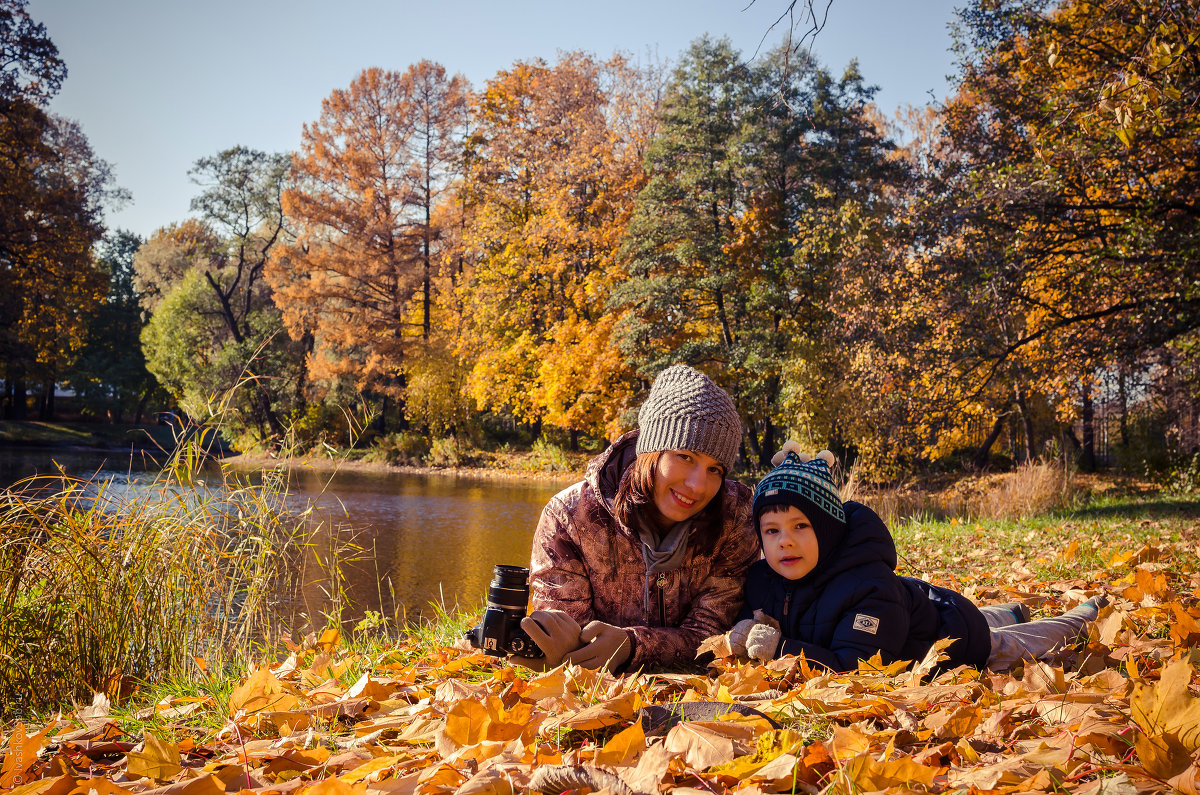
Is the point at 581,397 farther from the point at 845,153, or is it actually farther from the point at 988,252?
the point at 988,252

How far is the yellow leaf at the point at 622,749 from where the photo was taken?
58.5 inches

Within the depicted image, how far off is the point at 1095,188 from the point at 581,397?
44.7 ft

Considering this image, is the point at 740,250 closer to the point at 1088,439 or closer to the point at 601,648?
the point at 1088,439

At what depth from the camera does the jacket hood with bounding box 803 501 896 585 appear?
106 inches

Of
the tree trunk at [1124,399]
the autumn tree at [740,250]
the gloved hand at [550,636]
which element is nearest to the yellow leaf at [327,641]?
the gloved hand at [550,636]

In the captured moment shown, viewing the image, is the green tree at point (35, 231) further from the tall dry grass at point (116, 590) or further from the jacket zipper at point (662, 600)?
the jacket zipper at point (662, 600)

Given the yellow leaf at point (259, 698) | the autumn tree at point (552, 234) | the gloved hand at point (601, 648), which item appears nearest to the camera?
the yellow leaf at point (259, 698)

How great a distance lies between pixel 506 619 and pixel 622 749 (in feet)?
3.27

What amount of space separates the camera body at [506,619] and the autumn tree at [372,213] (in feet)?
83.9

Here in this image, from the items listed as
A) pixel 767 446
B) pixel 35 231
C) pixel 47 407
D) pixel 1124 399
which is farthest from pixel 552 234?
pixel 47 407

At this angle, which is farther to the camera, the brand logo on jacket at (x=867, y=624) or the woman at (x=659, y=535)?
the woman at (x=659, y=535)

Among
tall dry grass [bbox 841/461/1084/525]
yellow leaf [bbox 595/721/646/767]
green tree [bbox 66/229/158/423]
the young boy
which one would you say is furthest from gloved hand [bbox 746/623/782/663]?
green tree [bbox 66/229/158/423]

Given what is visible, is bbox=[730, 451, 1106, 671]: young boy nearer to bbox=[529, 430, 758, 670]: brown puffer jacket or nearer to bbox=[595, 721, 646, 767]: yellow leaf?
bbox=[529, 430, 758, 670]: brown puffer jacket

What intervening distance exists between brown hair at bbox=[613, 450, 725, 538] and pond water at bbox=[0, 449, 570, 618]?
1980 millimetres
